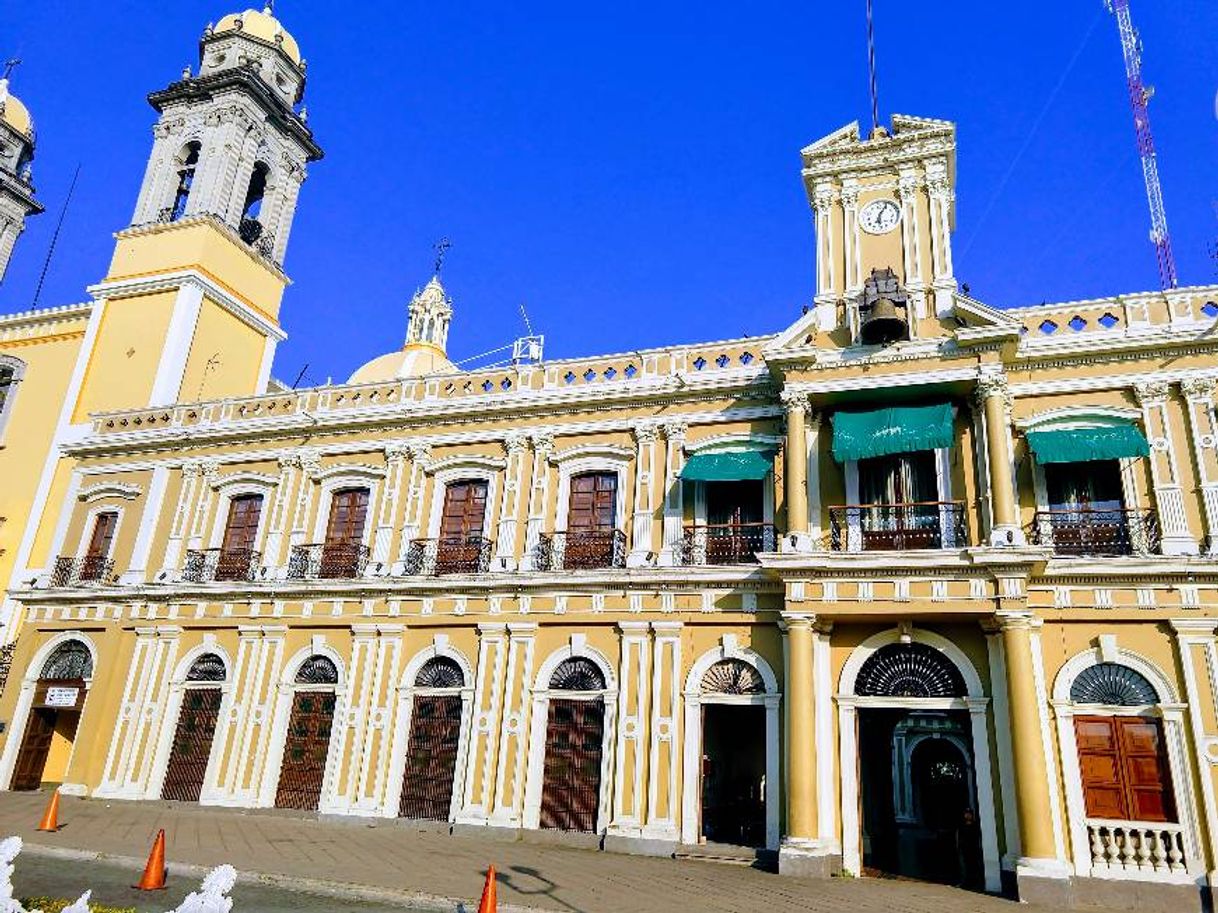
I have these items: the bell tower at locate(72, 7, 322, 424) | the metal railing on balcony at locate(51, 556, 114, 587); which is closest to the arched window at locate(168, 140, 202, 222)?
the bell tower at locate(72, 7, 322, 424)

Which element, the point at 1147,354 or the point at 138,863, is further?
the point at 1147,354

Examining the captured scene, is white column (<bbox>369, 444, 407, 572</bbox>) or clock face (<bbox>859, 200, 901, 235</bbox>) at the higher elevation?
clock face (<bbox>859, 200, 901, 235</bbox>)

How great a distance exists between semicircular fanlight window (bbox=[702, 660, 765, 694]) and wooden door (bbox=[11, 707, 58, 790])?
16.4 metres

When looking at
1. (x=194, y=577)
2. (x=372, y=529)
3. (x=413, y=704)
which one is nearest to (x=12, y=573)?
(x=194, y=577)

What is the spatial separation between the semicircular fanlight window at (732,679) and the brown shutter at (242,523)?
1173cm

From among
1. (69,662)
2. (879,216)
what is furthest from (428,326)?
(879,216)

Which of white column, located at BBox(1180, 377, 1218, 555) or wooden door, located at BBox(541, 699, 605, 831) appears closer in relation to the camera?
white column, located at BBox(1180, 377, 1218, 555)

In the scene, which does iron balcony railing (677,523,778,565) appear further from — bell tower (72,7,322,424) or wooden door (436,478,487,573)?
bell tower (72,7,322,424)

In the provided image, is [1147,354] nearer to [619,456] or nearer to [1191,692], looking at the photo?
[1191,692]

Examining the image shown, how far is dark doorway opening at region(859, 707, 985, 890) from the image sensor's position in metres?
14.9

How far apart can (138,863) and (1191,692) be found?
611 inches

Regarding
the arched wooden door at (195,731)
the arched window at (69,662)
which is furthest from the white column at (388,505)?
the arched window at (69,662)

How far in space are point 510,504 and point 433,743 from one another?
507cm

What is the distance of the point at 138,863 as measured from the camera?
12148 millimetres
